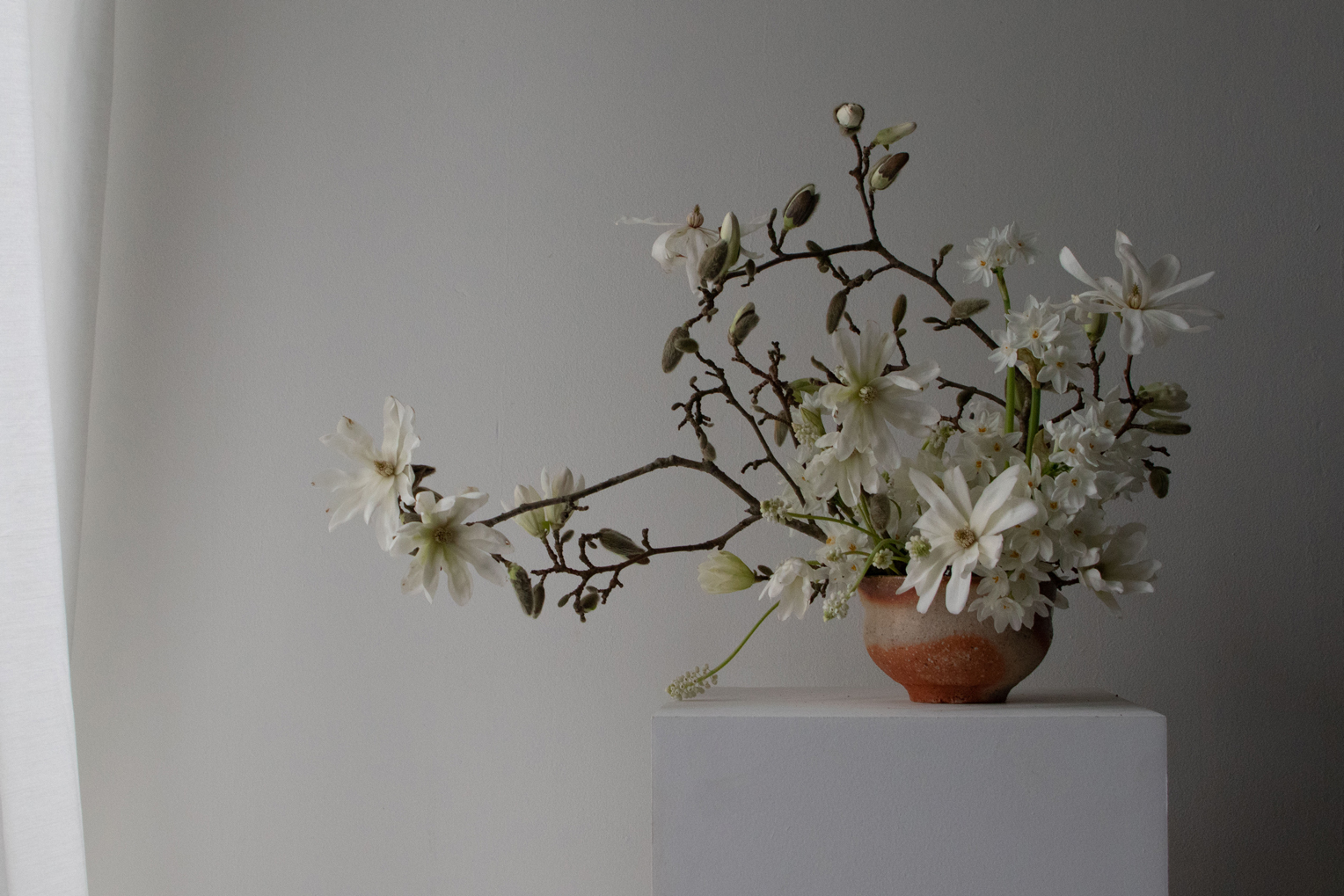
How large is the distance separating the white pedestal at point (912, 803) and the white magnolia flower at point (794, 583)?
90 millimetres

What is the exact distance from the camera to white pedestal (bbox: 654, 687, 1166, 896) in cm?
74

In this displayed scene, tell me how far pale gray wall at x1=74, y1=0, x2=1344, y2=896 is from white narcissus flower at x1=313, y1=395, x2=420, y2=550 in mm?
392

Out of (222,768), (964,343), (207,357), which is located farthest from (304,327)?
(964,343)

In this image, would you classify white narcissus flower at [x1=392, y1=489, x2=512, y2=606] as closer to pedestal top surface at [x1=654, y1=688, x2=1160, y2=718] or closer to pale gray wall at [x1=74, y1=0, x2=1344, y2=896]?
pedestal top surface at [x1=654, y1=688, x2=1160, y2=718]

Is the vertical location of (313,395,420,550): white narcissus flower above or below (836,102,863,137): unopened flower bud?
below

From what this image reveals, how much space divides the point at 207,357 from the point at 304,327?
0.40 ft

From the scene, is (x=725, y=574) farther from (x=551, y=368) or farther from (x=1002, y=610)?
(x=551, y=368)

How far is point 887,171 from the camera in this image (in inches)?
32.0

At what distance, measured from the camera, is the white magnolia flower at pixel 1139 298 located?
0.74 metres

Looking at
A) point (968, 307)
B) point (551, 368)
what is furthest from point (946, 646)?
point (551, 368)

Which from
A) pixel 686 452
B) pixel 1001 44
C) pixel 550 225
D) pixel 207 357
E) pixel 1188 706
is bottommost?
pixel 1188 706

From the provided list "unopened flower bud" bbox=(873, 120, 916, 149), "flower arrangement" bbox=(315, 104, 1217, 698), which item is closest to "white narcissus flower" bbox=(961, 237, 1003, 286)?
"flower arrangement" bbox=(315, 104, 1217, 698)

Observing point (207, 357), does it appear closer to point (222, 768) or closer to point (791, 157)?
point (222, 768)

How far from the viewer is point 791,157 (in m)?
1.17
